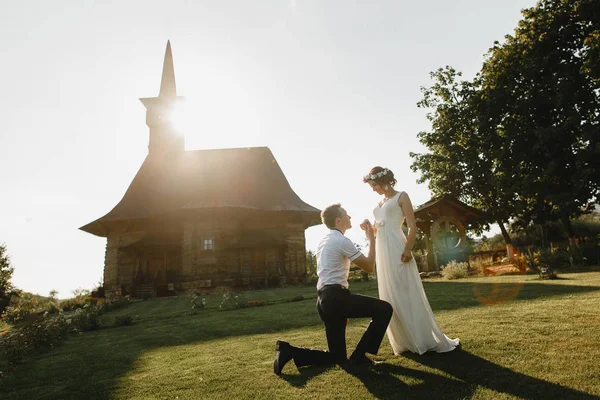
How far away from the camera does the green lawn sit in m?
3.04

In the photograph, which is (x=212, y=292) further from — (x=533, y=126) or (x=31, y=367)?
(x=533, y=126)

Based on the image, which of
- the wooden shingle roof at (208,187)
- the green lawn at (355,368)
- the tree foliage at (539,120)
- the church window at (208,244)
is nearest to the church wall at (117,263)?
the wooden shingle roof at (208,187)

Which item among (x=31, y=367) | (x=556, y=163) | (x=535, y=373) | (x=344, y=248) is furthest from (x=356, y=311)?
(x=556, y=163)

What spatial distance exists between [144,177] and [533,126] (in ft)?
87.7

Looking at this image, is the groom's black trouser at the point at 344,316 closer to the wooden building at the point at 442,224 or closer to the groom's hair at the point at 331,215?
the groom's hair at the point at 331,215

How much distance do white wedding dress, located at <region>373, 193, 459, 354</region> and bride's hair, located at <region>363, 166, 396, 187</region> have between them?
0.22 meters

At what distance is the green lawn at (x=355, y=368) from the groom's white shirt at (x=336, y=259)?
0.92 metres

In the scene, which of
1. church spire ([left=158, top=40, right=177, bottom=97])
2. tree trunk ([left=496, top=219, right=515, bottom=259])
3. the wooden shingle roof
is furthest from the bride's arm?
church spire ([left=158, top=40, right=177, bottom=97])

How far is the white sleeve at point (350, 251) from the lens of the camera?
400cm

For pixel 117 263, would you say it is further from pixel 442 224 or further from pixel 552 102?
pixel 552 102

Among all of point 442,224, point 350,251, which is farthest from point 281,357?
point 442,224

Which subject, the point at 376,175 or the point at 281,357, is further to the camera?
the point at 376,175

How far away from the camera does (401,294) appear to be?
164 inches

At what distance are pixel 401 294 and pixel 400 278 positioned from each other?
179 mm
